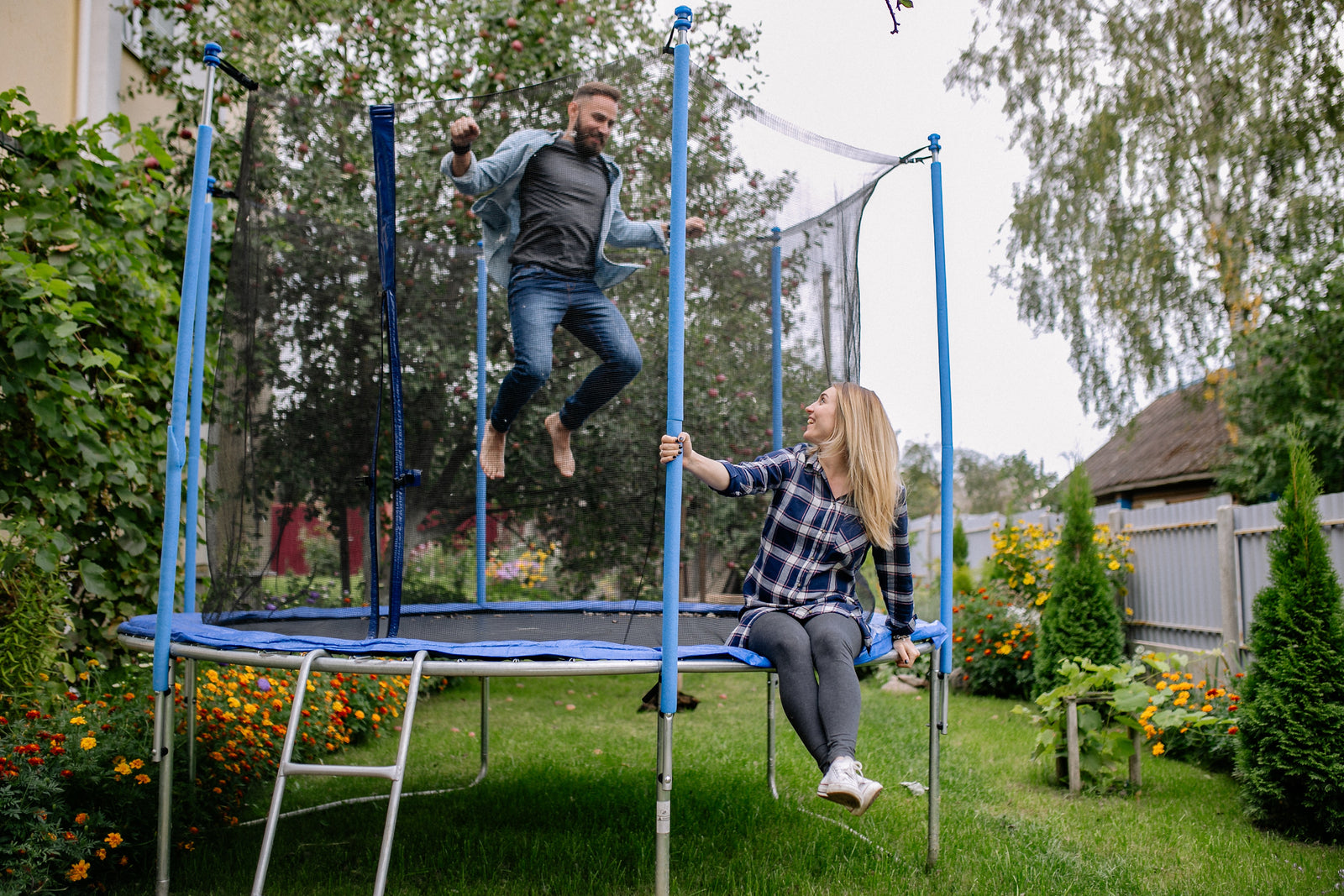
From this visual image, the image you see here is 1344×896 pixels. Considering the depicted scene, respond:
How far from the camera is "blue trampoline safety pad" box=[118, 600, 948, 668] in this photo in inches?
72.2

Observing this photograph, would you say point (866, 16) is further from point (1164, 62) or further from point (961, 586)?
point (1164, 62)

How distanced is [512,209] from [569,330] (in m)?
0.37

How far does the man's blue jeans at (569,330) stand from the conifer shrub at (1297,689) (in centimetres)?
194

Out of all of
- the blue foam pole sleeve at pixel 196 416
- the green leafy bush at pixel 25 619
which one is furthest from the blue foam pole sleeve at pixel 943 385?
the green leafy bush at pixel 25 619

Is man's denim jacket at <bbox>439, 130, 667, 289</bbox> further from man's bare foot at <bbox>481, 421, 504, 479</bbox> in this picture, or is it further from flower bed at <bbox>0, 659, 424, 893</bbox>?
flower bed at <bbox>0, 659, 424, 893</bbox>

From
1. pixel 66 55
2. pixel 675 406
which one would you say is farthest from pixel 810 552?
pixel 66 55

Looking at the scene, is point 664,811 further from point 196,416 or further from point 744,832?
point 196,416

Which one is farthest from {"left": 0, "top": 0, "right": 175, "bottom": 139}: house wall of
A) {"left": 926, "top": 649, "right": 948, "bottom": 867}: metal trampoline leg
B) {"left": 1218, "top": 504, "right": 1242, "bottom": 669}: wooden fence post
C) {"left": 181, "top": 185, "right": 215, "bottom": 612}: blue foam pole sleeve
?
{"left": 1218, "top": 504, "right": 1242, "bottom": 669}: wooden fence post

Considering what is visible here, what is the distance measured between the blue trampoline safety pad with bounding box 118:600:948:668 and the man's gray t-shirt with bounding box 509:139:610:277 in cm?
99

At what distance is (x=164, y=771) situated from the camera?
189cm

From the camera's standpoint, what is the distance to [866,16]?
2930 millimetres

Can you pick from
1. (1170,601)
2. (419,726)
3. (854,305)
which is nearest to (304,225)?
(854,305)

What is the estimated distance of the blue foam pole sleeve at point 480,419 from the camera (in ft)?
9.50

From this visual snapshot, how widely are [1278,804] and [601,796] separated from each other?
1.89 meters
